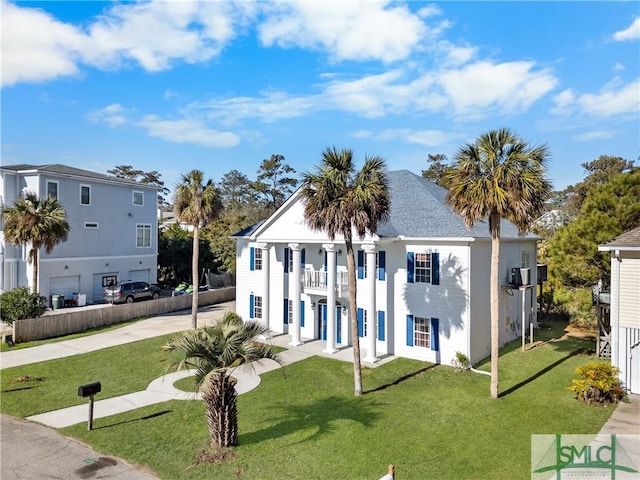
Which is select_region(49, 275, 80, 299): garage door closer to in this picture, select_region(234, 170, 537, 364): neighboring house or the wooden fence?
the wooden fence

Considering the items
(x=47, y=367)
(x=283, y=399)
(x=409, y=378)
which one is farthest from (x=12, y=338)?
(x=409, y=378)

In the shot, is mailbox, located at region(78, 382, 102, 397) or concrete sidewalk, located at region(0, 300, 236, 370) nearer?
mailbox, located at region(78, 382, 102, 397)

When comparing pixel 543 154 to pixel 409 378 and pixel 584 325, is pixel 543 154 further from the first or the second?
pixel 584 325

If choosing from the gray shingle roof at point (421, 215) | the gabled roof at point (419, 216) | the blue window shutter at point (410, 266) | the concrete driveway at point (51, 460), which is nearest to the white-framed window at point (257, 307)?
the gabled roof at point (419, 216)

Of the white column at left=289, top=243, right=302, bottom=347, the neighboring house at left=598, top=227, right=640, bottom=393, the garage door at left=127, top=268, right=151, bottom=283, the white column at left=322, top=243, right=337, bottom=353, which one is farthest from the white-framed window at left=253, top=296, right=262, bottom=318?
the neighboring house at left=598, top=227, right=640, bottom=393

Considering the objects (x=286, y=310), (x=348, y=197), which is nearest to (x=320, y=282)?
(x=286, y=310)
